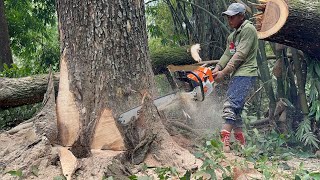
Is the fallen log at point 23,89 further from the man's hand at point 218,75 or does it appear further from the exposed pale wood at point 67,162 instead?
the exposed pale wood at point 67,162

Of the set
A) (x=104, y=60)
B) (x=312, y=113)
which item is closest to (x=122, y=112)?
(x=104, y=60)

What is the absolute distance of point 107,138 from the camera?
3531 millimetres

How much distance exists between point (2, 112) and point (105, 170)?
3.18 meters

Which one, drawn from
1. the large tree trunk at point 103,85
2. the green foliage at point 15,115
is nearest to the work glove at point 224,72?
the large tree trunk at point 103,85

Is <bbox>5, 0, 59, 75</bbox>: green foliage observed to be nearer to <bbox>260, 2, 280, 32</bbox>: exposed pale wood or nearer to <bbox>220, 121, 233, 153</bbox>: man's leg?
<bbox>260, 2, 280, 32</bbox>: exposed pale wood

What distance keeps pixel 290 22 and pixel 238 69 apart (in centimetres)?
89

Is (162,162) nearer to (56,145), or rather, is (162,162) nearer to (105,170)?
(105,170)

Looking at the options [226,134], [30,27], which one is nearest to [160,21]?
[30,27]

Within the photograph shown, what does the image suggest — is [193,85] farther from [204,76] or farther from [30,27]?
[30,27]

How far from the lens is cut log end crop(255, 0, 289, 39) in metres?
4.96

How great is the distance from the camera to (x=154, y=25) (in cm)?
1067

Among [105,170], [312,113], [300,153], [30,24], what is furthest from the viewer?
[30,24]

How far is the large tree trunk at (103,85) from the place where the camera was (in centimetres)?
354

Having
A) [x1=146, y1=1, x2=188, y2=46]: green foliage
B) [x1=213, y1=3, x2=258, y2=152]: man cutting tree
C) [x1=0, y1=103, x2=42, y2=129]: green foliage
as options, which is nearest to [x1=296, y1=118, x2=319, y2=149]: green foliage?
[x1=213, y1=3, x2=258, y2=152]: man cutting tree
